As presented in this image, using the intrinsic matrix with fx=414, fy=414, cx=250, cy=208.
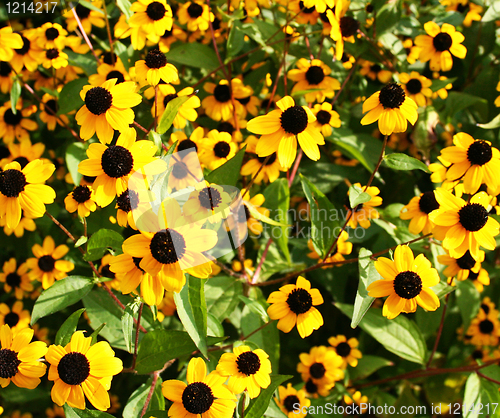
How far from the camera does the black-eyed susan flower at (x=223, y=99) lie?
169cm

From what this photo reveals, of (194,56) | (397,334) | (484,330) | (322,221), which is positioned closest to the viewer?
(322,221)

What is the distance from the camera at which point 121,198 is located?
3.51 feet

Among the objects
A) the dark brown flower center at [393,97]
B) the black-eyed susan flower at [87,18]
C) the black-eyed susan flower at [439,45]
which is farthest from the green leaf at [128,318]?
the black-eyed susan flower at [439,45]

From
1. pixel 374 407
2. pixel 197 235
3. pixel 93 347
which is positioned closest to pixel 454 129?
pixel 374 407

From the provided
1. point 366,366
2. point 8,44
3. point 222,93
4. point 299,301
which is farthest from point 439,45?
point 8,44

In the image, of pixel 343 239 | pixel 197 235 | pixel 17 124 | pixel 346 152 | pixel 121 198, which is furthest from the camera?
pixel 17 124

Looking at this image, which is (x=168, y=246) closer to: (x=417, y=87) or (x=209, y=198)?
(x=209, y=198)

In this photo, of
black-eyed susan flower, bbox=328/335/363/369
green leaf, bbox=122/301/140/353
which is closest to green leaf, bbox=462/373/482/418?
black-eyed susan flower, bbox=328/335/363/369

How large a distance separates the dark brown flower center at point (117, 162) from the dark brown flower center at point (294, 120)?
0.44 metres

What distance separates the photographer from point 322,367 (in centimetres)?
168

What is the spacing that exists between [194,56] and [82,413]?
4.40 ft

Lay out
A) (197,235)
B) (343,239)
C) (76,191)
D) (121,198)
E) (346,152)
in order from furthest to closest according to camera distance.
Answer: (346,152) < (343,239) < (76,191) < (121,198) < (197,235)

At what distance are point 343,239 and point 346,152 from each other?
0.39 m

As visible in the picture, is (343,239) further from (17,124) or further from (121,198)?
(17,124)
